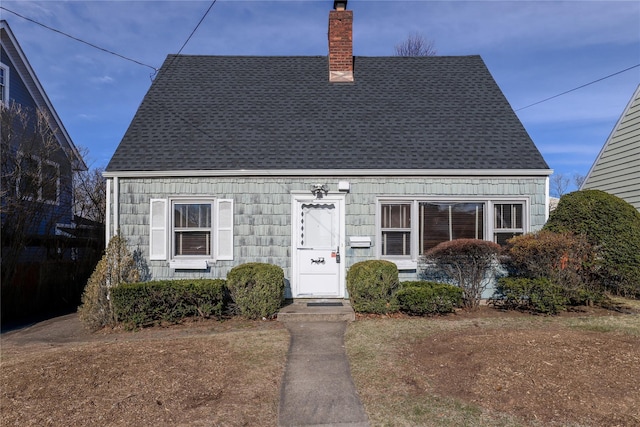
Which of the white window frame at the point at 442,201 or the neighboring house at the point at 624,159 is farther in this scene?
the neighboring house at the point at 624,159

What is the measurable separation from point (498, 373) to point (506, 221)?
5422mm

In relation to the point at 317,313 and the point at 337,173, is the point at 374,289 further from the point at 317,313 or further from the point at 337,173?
the point at 337,173

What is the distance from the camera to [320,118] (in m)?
11.0

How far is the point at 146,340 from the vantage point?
6.98 m

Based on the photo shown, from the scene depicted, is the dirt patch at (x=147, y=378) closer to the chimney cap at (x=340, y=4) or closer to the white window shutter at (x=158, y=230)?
the white window shutter at (x=158, y=230)

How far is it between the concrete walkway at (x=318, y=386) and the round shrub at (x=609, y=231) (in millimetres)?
5451

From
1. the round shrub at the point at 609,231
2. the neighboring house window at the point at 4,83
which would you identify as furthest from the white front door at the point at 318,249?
the neighboring house window at the point at 4,83

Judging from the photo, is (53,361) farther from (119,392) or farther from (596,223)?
(596,223)

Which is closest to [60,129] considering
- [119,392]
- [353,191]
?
[353,191]

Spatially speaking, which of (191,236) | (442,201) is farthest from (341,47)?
(191,236)

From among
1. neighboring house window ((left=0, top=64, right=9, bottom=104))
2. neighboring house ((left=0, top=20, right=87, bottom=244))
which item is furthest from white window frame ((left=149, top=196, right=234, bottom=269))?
neighboring house window ((left=0, top=64, right=9, bottom=104))

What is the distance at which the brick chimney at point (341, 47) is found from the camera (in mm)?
12281

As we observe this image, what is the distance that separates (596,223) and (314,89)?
7.36 metres

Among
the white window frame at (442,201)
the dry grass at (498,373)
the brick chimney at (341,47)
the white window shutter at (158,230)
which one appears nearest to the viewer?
the dry grass at (498,373)
